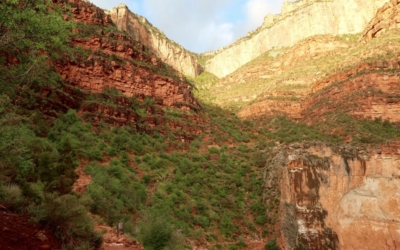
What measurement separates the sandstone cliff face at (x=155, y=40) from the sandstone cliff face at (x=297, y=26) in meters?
9.76

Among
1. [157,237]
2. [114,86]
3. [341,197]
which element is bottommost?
[157,237]

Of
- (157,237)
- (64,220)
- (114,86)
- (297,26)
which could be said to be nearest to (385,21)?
(297,26)

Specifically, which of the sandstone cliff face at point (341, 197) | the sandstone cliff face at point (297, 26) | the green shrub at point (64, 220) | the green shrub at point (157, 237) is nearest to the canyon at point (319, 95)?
the sandstone cliff face at point (341, 197)

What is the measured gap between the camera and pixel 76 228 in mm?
7453

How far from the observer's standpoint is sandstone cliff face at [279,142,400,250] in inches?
823

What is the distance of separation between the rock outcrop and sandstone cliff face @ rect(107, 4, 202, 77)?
4618 centimetres

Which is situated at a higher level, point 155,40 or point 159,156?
point 155,40

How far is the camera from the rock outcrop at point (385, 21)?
50.4m

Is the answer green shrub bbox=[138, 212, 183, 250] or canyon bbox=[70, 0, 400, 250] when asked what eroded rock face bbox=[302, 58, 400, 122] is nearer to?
canyon bbox=[70, 0, 400, 250]

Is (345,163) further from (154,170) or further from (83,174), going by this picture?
(83,174)

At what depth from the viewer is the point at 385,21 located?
51.6 m

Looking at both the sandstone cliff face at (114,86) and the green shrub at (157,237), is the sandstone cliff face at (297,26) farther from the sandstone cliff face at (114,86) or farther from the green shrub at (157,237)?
the green shrub at (157,237)

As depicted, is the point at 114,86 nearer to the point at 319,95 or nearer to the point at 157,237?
the point at 157,237

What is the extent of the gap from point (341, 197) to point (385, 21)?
4124 cm
